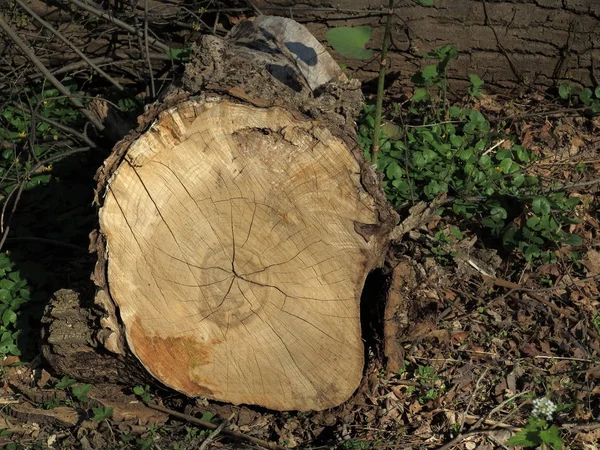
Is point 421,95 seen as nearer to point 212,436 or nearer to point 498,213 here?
point 498,213

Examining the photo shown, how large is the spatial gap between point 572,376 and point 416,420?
0.75 meters

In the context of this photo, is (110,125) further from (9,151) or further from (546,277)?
(546,277)

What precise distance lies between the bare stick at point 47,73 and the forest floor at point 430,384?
4.44 ft

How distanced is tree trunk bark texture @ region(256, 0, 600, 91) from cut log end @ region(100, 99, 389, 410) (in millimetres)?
1686

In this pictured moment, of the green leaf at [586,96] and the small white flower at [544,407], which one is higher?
the green leaf at [586,96]

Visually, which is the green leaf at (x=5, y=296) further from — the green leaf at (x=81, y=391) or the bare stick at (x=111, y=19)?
the bare stick at (x=111, y=19)

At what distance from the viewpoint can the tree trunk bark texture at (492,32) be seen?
441cm

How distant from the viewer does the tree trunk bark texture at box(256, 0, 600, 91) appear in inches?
174

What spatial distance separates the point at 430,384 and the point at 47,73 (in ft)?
8.41

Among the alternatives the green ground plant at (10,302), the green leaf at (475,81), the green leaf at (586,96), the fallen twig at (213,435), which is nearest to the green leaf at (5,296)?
the green ground plant at (10,302)

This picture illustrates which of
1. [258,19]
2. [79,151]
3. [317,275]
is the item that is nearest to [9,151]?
[79,151]

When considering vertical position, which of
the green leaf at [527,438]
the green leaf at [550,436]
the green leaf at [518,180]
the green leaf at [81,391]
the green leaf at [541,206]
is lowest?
the green leaf at [81,391]

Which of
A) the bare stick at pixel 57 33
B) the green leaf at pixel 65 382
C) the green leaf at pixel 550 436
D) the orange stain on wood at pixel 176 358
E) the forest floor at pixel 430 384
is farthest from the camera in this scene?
the bare stick at pixel 57 33

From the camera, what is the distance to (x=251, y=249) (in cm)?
306
